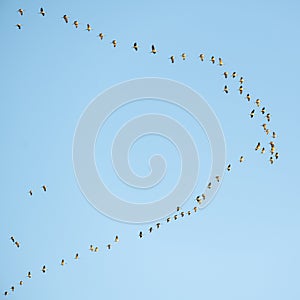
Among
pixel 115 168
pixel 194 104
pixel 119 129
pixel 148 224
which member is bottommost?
pixel 148 224

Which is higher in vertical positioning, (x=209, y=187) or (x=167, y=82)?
(x=167, y=82)

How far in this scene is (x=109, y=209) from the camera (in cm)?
698

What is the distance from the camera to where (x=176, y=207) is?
7.03 meters

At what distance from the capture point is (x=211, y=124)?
7117 millimetres

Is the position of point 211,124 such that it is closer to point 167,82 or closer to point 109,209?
point 167,82

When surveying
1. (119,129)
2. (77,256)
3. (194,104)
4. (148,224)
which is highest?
(194,104)

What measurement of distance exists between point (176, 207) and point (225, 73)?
6.46 ft

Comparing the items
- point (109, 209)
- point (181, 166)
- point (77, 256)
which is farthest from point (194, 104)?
point (77, 256)

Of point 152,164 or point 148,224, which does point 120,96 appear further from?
point 148,224

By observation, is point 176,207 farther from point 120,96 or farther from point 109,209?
point 120,96

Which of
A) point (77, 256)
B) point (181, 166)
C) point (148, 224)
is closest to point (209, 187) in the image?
point (181, 166)

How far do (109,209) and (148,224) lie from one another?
1.91ft

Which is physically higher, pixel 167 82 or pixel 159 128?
pixel 167 82

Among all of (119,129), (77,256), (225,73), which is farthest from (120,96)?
(77,256)
